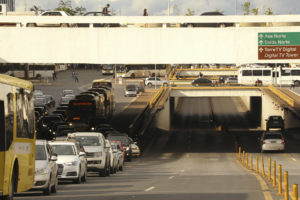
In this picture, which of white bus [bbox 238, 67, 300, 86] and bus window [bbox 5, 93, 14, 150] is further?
white bus [bbox 238, 67, 300, 86]

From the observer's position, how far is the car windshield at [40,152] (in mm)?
20953

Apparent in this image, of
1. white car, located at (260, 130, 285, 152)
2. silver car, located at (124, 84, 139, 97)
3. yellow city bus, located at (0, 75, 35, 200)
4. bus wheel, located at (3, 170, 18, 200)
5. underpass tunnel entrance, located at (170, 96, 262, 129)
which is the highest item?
yellow city bus, located at (0, 75, 35, 200)

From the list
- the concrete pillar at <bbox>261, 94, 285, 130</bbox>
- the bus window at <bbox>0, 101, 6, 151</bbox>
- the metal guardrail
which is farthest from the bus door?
the bus window at <bbox>0, 101, 6, 151</bbox>

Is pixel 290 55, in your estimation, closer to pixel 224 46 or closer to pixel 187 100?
pixel 224 46

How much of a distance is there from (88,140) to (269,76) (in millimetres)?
92868

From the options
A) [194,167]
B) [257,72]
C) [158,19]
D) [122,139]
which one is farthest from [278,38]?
[257,72]

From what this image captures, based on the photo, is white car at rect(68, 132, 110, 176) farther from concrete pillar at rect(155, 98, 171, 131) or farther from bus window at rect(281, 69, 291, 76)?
bus window at rect(281, 69, 291, 76)

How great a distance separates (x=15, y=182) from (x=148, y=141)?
57644mm

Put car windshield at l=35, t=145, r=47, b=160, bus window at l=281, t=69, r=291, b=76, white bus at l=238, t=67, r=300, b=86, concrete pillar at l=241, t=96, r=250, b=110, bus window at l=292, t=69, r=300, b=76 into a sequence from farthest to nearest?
bus window at l=281, t=69, r=291, b=76 < bus window at l=292, t=69, r=300, b=76 < white bus at l=238, t=67, r=300, b=86 < concrete pillar at l=241, t=96, r=250, b=110 < car windshield at l=35, t=145, r=47, b=160

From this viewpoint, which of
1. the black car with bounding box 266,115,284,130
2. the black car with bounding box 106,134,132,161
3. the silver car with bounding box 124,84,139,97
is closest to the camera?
the black car with bounding box 106,134,132,161

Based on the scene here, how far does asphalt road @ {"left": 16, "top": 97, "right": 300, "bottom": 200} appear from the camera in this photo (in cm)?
2072

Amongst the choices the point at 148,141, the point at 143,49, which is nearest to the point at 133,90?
the point at 148,141

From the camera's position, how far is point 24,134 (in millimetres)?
17109

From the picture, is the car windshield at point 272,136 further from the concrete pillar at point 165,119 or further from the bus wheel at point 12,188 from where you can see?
the bus wheel at point 12,188
